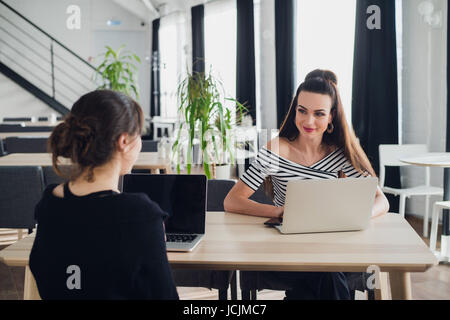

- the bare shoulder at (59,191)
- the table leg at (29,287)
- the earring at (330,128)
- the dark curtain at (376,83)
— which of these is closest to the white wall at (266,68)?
the dark curtain at (376,83)

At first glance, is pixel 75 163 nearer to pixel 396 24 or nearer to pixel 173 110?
pixel 396 24

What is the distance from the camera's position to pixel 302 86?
205 cm

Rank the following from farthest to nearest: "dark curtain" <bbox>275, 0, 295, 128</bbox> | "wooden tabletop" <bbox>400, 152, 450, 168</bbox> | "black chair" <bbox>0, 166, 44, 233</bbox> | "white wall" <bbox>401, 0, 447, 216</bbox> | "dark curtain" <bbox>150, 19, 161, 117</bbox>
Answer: "dark curtain" <bbox>150, 19, 161, 117</bbox> → "dark curtain" <bbox>275, 0, 295, 128</bbox> → "white wall" <bbox>401, 0, 447, 216</bbox> → "wooden tabletop" <bbox>400, 152, 450, 168</bbox> → "black chair" <bbox>0, 166, 44, 233</bbox>

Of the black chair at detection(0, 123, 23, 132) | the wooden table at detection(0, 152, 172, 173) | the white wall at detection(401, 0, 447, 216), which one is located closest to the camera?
the wooden table at detection(0, 152, 172, 173)

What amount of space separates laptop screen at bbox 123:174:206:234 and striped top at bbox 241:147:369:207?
40 cm

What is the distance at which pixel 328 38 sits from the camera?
5.51 m

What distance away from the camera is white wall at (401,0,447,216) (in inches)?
167

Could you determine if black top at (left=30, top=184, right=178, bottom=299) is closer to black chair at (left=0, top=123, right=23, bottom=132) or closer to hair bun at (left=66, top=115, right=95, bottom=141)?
hair bun at (left=66, top=115, right=95, bottom=141)

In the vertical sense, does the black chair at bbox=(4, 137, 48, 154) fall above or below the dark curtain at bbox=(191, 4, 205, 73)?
below

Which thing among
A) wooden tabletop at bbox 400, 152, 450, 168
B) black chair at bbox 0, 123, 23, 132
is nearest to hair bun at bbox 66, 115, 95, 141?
wooden tabletop at bbox 400, 152, 450, 168

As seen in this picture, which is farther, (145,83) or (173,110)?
(145,83)

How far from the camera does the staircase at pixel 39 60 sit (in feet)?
32.3

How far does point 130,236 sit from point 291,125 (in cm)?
120
